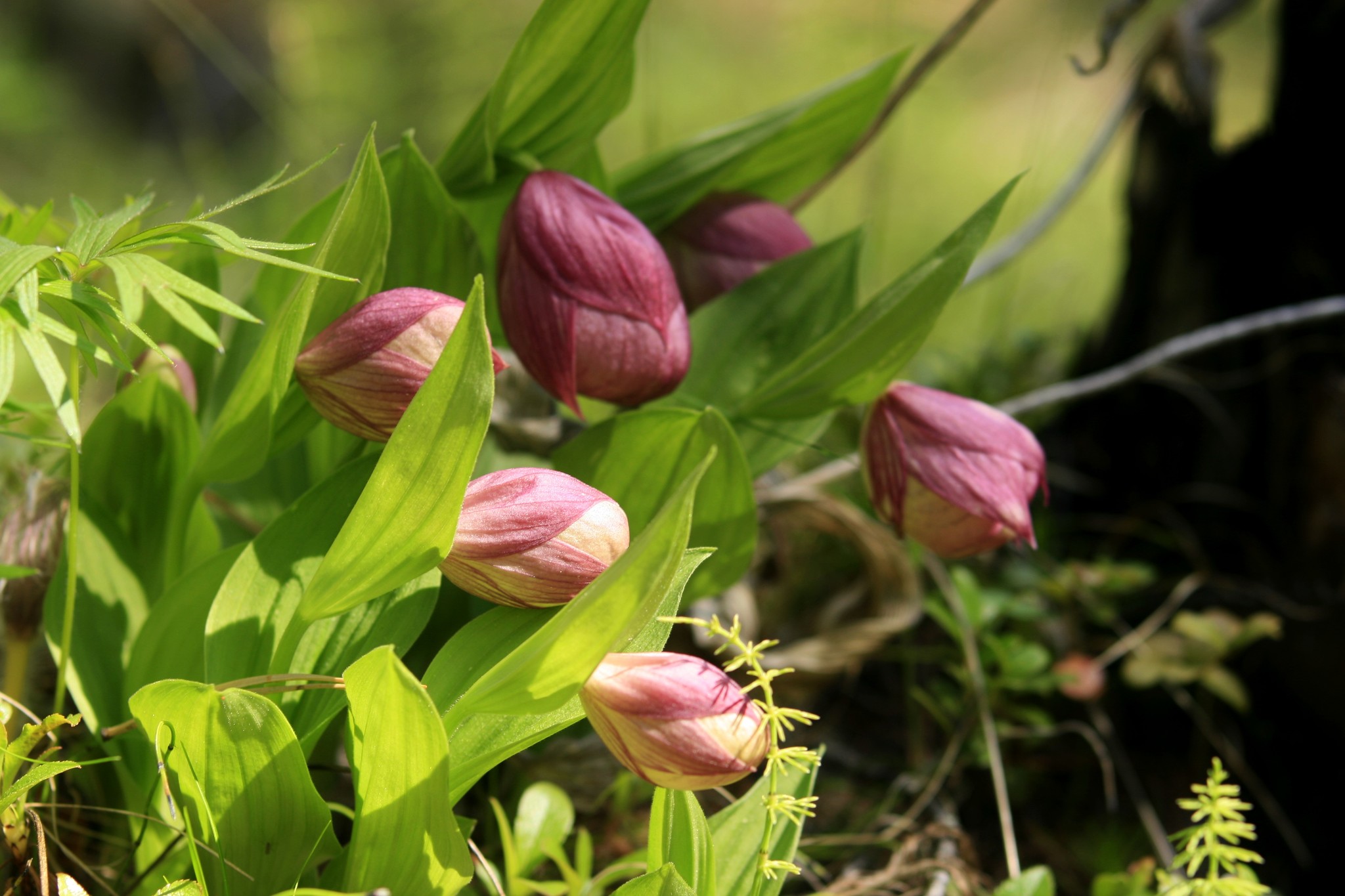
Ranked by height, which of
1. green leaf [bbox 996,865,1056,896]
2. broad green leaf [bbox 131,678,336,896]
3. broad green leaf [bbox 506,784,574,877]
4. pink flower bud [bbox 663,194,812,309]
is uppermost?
pink flower bud [bbox 663,194,812,309]

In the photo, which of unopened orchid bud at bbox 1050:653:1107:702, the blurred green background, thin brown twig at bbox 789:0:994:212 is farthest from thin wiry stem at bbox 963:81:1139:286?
unopened orchid bud at bbox 1050:653:1107:702

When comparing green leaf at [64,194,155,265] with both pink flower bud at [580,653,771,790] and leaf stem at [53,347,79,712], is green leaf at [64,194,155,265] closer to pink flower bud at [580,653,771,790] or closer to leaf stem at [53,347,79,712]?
leaf stem at [53,347,79,712]

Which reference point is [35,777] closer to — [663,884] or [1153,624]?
[663,884]

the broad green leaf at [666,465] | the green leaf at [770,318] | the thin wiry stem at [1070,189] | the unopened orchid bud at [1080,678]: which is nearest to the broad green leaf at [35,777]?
the broad green leaf at [666,465]

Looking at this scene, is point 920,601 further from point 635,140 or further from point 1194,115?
point 635,140

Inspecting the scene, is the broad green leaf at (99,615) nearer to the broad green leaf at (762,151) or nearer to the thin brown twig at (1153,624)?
the broad green leaf at (762,151)

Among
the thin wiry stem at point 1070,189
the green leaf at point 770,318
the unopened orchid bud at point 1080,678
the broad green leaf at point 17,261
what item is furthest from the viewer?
the thin wiry stem at point 1070,189
